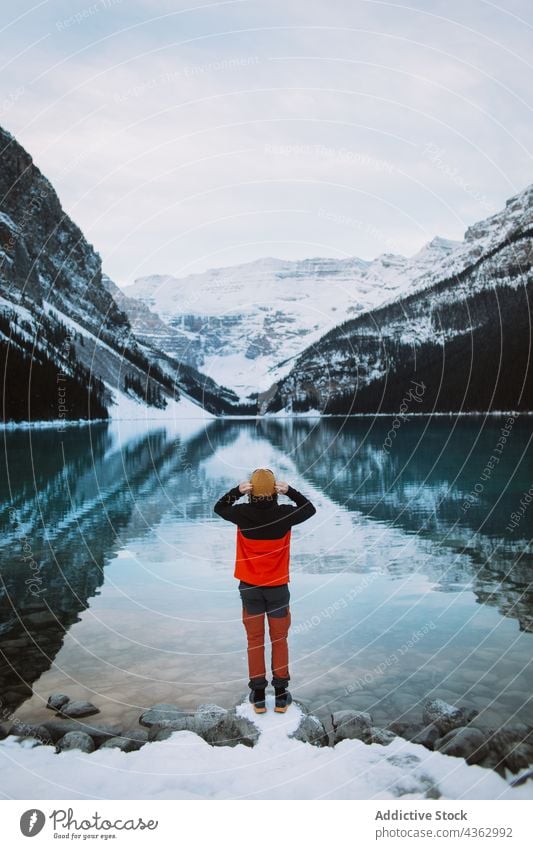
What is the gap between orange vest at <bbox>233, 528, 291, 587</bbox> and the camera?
7105 mm

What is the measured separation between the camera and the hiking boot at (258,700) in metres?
7.30

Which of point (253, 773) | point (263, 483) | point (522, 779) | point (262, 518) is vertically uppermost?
point (263, 483)

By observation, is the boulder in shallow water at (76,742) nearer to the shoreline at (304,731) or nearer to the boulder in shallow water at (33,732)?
the shoreline at (304,731)

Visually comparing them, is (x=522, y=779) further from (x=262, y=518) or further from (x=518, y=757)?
(x=262, y=518)

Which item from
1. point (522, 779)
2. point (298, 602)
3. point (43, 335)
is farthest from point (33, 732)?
point (43, 335)

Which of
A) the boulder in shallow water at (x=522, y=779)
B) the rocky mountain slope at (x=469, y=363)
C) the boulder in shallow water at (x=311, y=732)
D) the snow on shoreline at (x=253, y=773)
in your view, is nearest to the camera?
the snow on shoreline at (x=253, y=773)

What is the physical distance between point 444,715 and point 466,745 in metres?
0.90

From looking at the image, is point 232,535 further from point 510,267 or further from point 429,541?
point 510,267

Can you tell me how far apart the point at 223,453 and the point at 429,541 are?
1486 inches

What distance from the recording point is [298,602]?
1330cm

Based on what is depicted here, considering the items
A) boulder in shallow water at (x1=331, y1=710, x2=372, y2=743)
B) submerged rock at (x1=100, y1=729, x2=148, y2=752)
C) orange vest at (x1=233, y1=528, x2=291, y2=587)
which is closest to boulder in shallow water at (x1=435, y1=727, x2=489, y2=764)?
boulder in shallow water at (x1=331, y1=710, x2=372, y2=743)

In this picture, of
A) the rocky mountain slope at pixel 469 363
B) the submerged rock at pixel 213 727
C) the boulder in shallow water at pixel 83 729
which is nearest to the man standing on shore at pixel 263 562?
the submerged rock at pixel 213 727

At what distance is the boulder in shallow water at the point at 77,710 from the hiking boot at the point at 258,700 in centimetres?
206
